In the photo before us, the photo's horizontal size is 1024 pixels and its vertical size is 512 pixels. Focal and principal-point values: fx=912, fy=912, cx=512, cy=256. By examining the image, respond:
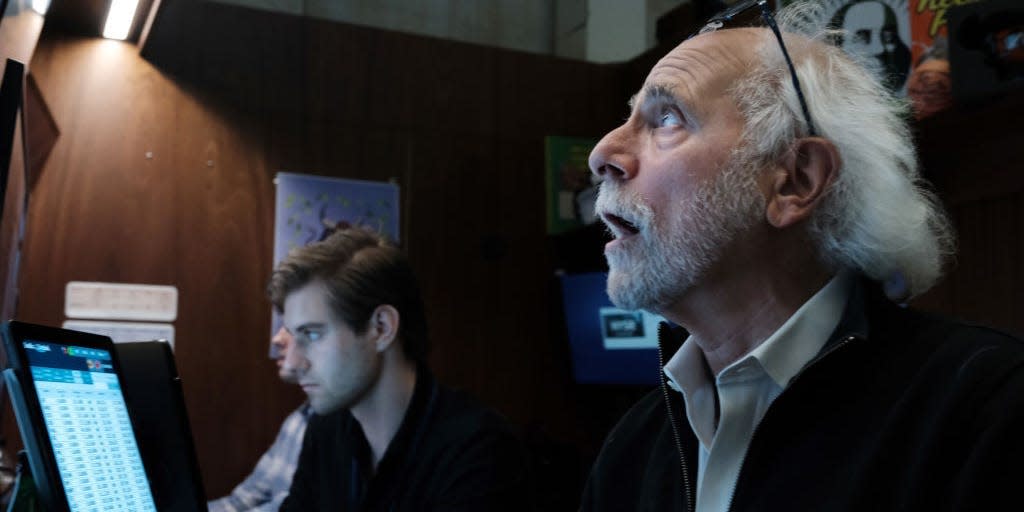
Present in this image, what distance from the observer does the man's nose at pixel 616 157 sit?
3.69ft

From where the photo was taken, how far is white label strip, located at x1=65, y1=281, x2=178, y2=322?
2.98 meters

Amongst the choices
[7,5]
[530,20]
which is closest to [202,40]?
[530,20]

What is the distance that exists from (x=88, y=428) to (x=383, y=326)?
114 centimetres

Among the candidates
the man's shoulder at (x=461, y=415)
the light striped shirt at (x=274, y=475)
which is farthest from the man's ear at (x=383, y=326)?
the light striped shirt at (x=274, y=475)

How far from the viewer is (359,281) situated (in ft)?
7.06

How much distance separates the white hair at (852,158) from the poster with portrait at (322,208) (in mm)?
2293

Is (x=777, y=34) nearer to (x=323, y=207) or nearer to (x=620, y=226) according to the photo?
(x=620, y=226)

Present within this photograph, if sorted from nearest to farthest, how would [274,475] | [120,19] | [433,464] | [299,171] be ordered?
[433,464]
[120,19]
[274,475]
[299,171]

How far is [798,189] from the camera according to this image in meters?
1.10

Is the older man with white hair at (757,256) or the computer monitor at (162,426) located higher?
the older man with white hair at (757,256)

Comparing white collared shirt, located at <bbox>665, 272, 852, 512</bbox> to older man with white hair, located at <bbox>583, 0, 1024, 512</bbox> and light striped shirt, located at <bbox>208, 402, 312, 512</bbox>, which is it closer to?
older man with white hair, located at <bbox>583, 0, 1024, 512</bbox>

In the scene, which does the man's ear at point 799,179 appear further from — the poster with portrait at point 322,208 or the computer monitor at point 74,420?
the poster with portrait at point 322,208

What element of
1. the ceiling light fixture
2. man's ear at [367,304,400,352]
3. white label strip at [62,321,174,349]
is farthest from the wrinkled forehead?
white label strip at [62,321,174,349]

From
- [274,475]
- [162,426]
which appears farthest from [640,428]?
[274,475]
